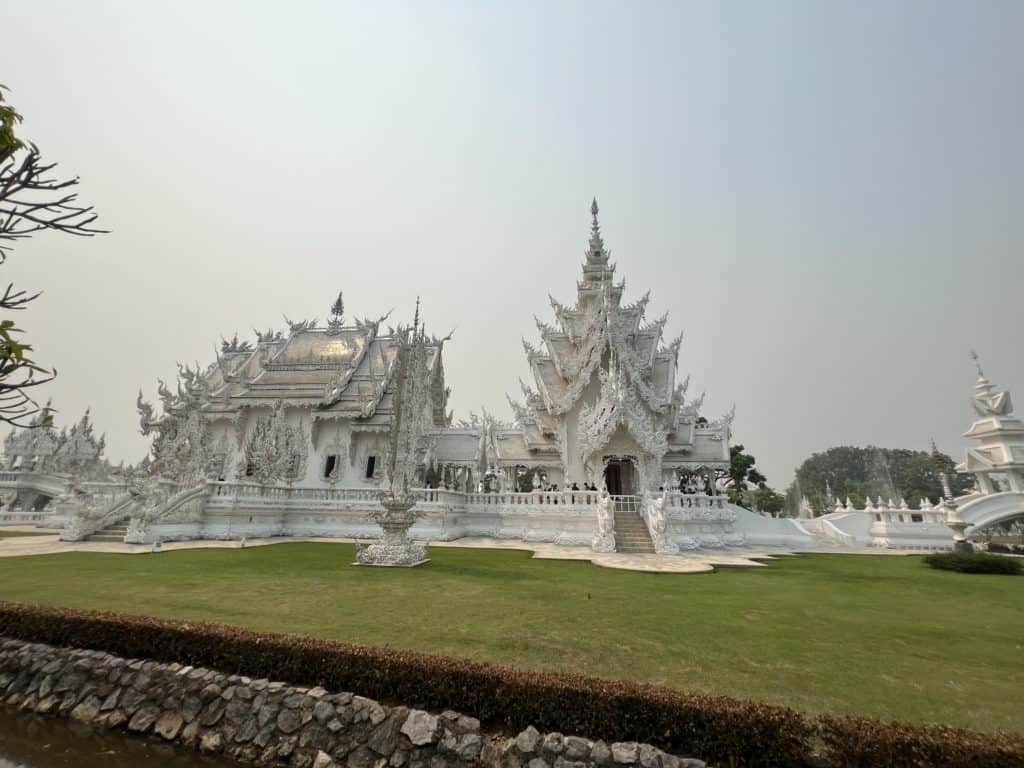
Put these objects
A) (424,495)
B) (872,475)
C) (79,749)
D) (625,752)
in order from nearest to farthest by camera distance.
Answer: (625,752)
(79,749)
(424,495)
(872,475)

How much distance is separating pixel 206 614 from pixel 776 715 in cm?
595

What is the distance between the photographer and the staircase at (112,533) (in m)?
13.2

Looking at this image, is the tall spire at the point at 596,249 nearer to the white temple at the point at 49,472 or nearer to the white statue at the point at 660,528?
the white statue at the point at 660,528

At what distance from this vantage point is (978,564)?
11.0 m

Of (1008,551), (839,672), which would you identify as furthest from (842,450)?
(839,672)

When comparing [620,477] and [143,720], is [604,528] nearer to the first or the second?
[620,477]

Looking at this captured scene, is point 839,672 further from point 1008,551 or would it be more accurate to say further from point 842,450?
point 842,450

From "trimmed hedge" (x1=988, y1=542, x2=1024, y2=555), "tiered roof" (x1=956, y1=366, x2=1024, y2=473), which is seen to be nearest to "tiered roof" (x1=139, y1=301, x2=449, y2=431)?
"trimmed hedge" (x1=988, y1=542, x2=1024, y2=555)

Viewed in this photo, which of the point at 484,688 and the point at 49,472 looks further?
the point at 49,472

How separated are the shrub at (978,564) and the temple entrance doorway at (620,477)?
30.5ft

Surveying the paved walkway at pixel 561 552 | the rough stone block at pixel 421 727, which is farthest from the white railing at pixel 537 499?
the rough stone block at pixel 421 727

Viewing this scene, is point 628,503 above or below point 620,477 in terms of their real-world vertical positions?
below

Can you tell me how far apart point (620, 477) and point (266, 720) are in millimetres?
17860

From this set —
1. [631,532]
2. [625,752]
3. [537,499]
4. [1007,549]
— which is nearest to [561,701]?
[625,752]
